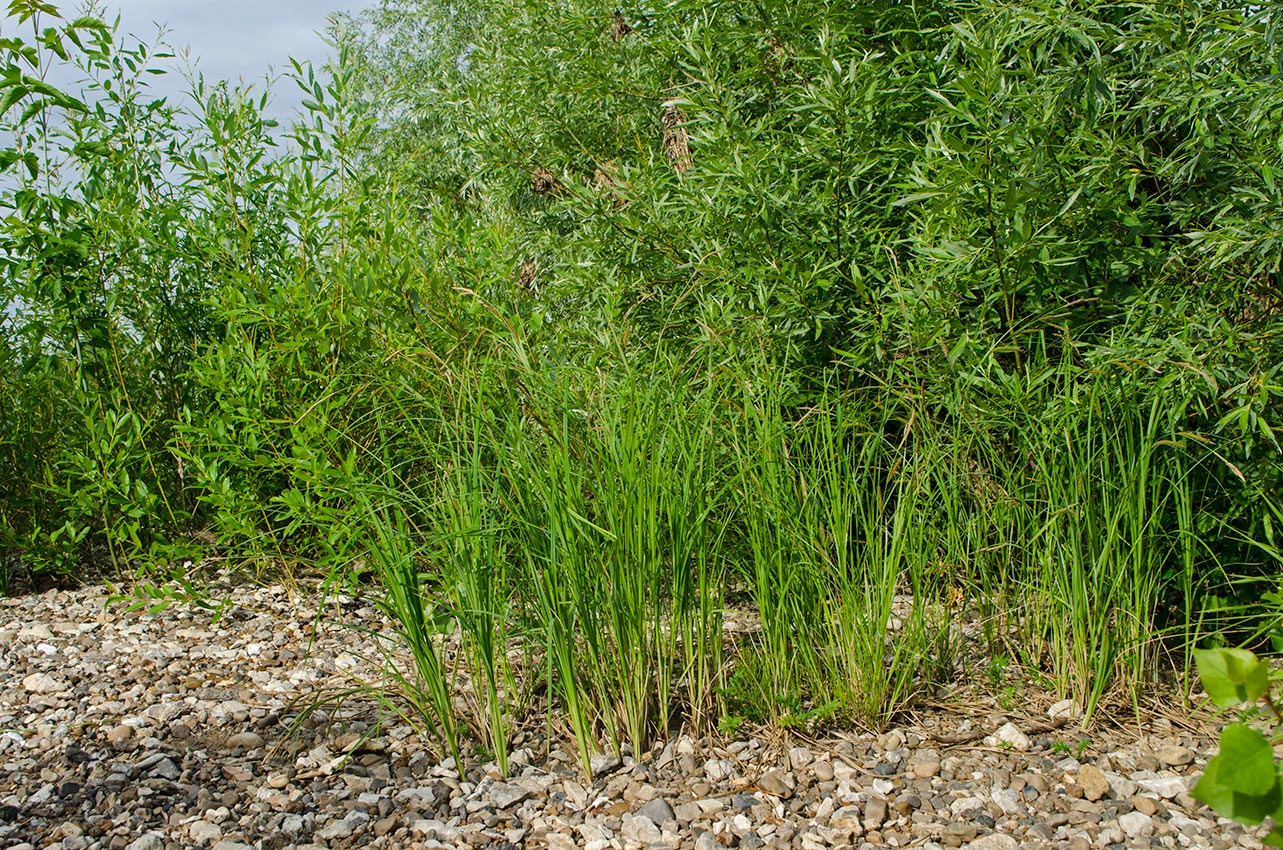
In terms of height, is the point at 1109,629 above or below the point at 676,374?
below

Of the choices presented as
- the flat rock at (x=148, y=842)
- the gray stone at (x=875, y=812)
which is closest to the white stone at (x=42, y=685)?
the flat rock at (x=148, y=842)

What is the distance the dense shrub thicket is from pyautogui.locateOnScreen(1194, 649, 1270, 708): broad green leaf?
1699 mm

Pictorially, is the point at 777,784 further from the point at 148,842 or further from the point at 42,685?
the point at 42,685

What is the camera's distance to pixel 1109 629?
2.94m

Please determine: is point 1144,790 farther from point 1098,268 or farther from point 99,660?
point 99,660

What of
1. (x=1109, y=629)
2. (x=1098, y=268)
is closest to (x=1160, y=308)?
(x=1098, y=268)

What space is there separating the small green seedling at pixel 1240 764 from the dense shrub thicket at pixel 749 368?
5.61 ft

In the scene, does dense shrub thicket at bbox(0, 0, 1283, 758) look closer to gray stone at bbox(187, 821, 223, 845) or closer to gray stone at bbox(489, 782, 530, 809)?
gray stone at bbox(489, 782, 530, 809)

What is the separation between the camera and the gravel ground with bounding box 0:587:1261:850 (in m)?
2.46

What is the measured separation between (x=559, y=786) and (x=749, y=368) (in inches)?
67.8

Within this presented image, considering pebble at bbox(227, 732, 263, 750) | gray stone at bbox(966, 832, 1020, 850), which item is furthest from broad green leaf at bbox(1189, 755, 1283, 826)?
pebble at bbox(227, 732, 263, 750)

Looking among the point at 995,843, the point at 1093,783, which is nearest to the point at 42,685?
the point at 995,843

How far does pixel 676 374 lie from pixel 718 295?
115cm

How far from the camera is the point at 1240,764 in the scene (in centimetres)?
99
